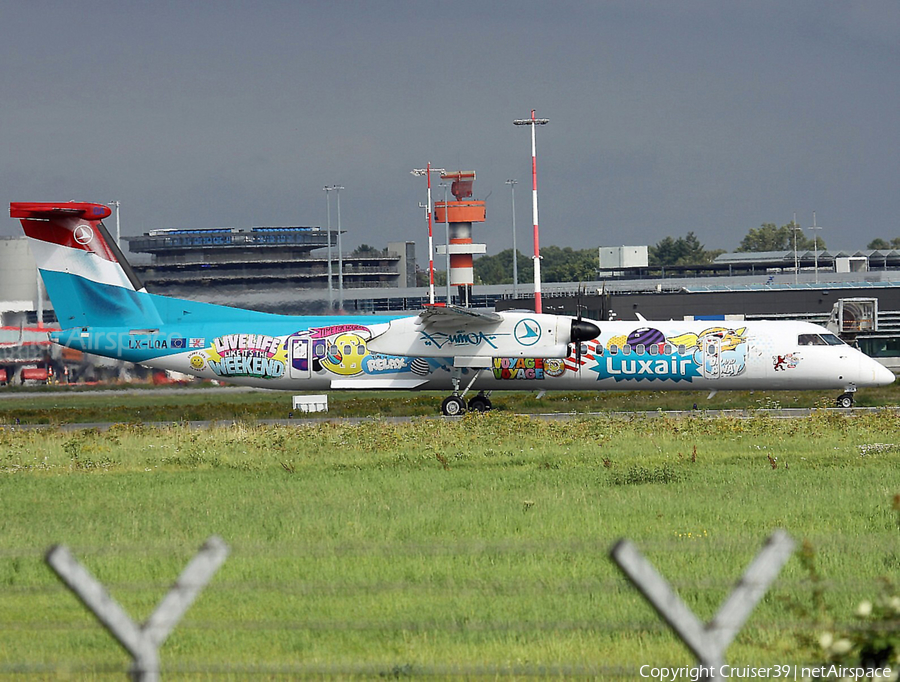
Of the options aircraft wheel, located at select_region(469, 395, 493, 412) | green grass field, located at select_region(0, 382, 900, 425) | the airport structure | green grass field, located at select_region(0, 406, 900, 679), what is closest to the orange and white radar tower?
the airport structure

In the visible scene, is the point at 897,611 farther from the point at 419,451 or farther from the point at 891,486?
the point at 419,451

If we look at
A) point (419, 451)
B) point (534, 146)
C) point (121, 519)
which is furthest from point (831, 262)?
point (121, 519)

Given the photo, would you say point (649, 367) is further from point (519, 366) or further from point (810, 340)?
point (810, 340)

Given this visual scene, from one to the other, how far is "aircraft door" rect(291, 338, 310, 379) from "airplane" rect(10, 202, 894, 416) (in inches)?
1.3

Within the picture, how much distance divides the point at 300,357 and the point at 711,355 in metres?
13.2

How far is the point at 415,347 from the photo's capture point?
3231 centimetres

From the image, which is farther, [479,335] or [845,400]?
[845,400]

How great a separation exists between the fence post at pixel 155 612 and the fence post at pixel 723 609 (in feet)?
6.12

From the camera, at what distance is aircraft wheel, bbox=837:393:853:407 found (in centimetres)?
3278

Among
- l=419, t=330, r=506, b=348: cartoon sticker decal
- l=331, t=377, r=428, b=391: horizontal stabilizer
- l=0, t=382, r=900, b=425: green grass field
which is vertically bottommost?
l=0, t=382, r=900, b=425: green grass field

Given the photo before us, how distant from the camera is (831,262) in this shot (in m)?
140

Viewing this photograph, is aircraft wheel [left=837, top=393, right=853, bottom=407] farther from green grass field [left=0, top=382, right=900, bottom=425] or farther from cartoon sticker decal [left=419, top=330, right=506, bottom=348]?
cartoon sticker decal [left=419, top=330, right=506, bottom=348]

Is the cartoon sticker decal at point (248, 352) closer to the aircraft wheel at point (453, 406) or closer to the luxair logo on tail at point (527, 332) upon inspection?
the aircraft wheel at point (453, 406)

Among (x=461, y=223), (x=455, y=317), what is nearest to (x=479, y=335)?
(x=455, y=317)
